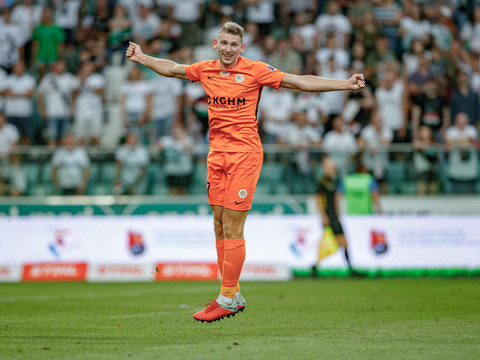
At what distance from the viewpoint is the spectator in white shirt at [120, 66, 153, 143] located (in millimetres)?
18422

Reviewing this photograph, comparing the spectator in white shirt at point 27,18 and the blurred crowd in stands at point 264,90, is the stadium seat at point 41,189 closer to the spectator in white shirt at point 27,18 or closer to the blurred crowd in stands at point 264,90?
the blurred crowd in stands at point 264,90

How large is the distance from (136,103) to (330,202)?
Result: 5294mm

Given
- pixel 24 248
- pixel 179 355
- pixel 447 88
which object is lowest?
pixel 24 248

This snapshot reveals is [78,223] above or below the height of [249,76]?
below

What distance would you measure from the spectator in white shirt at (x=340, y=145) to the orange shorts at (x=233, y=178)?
940 centimetres

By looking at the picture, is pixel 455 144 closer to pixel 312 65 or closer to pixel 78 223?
pixel 312 65

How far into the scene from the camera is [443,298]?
37.1 feet

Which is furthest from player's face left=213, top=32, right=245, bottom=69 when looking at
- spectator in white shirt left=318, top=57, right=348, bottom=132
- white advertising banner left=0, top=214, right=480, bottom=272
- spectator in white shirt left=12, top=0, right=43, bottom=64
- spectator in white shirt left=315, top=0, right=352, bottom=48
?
spectator in white shirt left=12, top=0, right=43, bottom=64

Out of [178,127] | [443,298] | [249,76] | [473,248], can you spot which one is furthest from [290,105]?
[249,76]

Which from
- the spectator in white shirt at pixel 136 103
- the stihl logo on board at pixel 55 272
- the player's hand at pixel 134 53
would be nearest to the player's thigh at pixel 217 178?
the player's hand at pixel 134 53

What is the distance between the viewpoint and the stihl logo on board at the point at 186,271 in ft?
52.1

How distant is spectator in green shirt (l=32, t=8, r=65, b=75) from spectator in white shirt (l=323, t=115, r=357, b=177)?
722 centimetres

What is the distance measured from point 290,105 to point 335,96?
118cm

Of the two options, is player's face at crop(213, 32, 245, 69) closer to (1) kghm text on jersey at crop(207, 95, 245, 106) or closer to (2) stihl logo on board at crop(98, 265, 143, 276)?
(1) kghm text on jersey at crop(207, 95, 245, 106)
